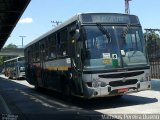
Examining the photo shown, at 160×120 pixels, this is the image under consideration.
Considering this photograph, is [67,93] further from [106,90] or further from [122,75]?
[122,75]

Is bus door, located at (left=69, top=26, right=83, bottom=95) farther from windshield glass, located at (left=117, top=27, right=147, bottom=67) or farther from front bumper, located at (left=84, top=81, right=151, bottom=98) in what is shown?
windshield glass, located at (left=117, top=27, right=147, bottom=67)

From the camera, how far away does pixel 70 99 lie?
1666 centimetres

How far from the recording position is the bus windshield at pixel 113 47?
14109 millimetres

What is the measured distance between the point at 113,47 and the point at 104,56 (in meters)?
0.52

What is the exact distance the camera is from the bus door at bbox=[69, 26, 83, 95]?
1434 cm

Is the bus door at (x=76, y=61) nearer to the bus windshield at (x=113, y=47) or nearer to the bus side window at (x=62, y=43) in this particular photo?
the bus windshield at (x=113, y=47)

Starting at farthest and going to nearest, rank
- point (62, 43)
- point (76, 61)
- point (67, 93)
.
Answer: point (62, 43) → point (67, 93) → point (76, 61)

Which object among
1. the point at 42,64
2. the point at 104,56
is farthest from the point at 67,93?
the point at 42,64

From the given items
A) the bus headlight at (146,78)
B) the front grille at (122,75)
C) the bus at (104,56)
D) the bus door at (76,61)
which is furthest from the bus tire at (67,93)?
the bus headlight at (146,78)

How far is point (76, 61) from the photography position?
48.0 ft

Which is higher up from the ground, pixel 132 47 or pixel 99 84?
pixel 132 47

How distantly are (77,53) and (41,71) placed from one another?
25.0 ft

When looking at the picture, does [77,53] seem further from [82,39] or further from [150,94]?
[150,94]

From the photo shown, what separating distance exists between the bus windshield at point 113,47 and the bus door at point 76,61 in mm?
382
